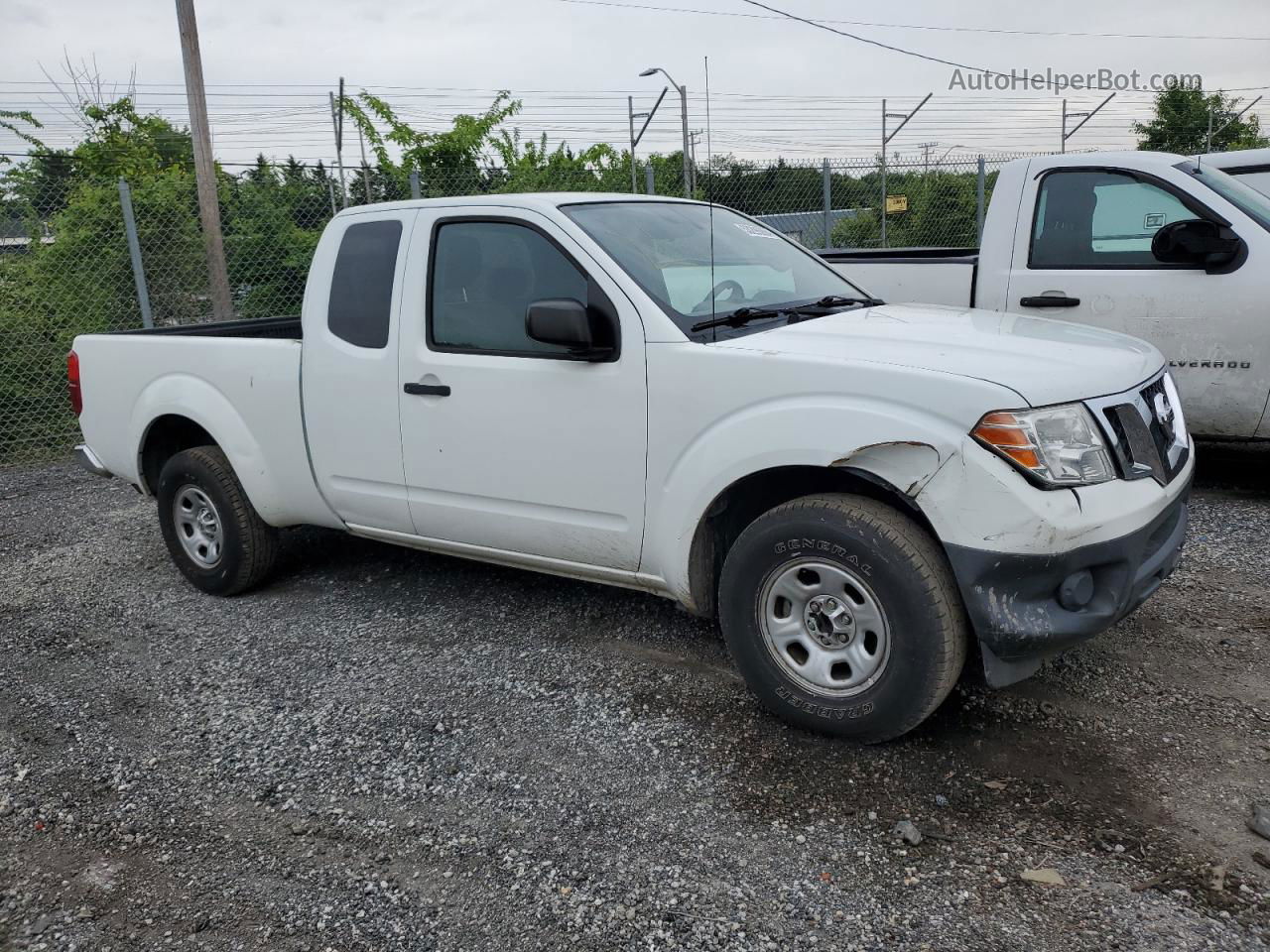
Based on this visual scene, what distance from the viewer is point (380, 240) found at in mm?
4422

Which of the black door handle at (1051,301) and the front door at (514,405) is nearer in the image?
the front door at (514,405)

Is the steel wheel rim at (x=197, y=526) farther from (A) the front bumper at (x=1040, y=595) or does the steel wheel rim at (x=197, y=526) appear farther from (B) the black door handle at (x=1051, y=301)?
(B) the black door handle at (x=1051, y=301)

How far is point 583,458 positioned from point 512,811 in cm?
129

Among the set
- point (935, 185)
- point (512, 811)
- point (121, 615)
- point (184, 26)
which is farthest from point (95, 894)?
point (935, 185)

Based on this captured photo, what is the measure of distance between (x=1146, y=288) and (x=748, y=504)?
3.37 m

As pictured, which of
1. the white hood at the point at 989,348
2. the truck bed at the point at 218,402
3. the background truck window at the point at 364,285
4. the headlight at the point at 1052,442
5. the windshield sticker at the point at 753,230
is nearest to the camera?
the headlight at the point at 1052,442

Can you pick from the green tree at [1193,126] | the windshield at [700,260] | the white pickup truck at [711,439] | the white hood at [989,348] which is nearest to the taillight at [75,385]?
the white pickup truck at [711,439]

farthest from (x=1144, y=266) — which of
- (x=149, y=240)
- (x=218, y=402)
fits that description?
(x=149, y=240)

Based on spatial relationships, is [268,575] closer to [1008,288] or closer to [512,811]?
[512,811]

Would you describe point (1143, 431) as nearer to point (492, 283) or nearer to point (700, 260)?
point (700, 260)

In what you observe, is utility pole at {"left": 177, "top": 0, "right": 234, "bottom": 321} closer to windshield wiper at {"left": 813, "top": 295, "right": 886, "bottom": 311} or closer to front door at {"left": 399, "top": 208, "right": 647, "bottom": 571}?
front door at {"left": 399, "top": 208, "right": 647, "bottom": 571}

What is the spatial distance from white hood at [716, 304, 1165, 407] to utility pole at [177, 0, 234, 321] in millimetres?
7456

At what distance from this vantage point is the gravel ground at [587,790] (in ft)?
8.54

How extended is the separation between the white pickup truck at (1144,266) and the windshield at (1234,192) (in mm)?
11
